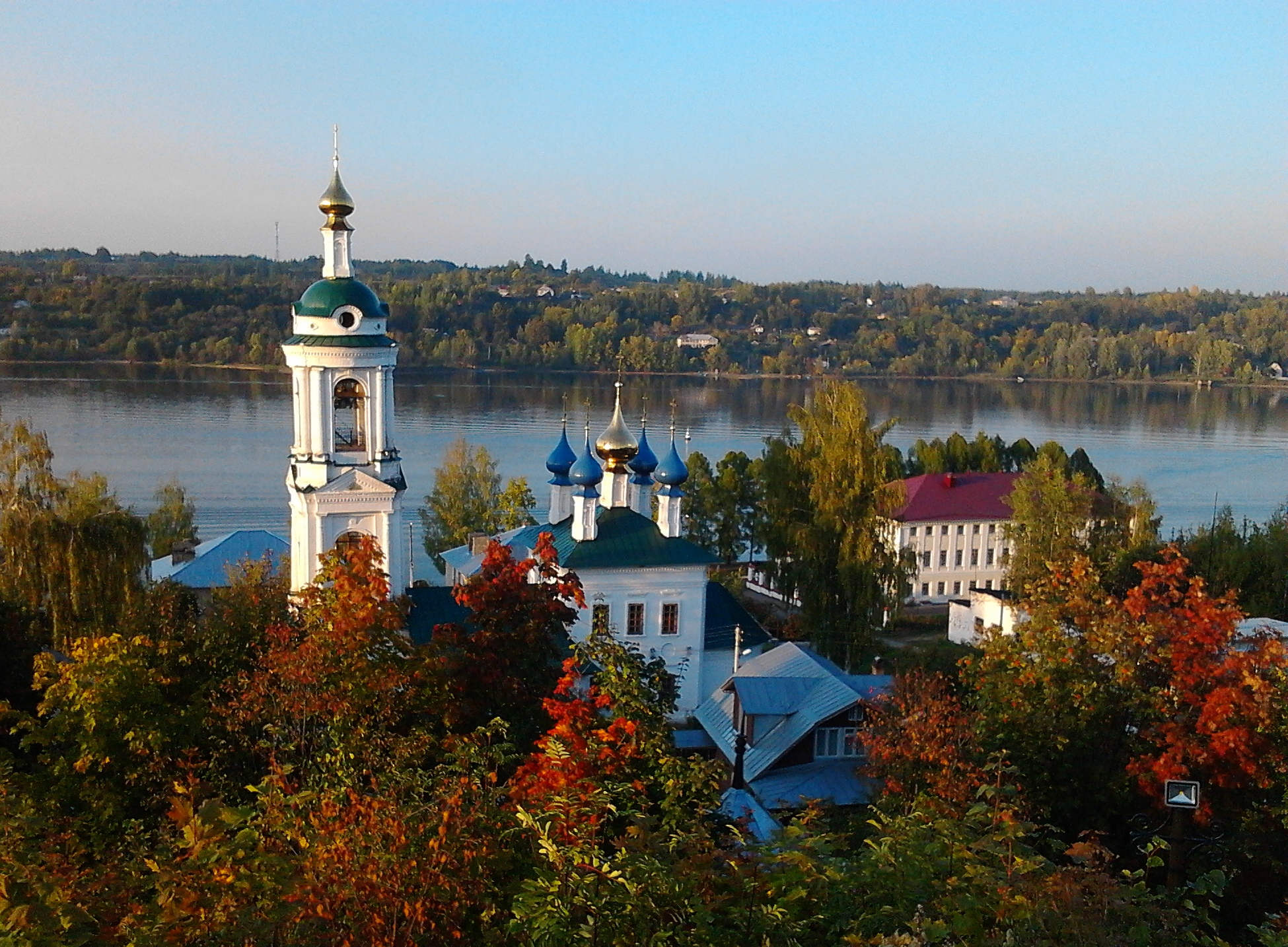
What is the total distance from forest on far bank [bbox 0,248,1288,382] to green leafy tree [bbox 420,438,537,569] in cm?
2541

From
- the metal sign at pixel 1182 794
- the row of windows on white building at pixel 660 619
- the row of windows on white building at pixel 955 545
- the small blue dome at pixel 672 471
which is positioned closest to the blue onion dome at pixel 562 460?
the small blue dome at pixel 672 471

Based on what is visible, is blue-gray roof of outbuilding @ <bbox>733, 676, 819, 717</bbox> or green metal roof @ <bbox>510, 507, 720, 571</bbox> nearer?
blue-gray roof of outbuilding @ <bbox>733, 676, 819, 717</bbox>

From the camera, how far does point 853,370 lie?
8012 cm

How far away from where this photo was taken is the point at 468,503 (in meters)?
22.1

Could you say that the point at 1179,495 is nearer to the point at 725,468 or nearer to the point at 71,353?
the point at 725,468

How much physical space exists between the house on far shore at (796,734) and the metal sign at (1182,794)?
4.12 m

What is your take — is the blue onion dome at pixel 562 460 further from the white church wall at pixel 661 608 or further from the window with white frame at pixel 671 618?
the window with white frame at pixel 671 618

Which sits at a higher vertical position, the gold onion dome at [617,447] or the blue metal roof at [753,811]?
the gold onion dome at [617,447]

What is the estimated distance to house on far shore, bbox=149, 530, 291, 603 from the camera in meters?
18.2

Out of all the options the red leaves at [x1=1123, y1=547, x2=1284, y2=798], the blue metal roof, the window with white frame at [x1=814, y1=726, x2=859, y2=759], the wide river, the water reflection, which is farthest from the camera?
the water reflection

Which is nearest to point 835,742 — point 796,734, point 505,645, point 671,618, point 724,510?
point 796,734

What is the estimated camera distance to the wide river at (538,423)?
1303 inches

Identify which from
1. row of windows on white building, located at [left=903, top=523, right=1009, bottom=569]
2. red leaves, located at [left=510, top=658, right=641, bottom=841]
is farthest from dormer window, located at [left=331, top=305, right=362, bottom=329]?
row of windows on white building, located at [left=903, top=523, right=1009, bottom=569]

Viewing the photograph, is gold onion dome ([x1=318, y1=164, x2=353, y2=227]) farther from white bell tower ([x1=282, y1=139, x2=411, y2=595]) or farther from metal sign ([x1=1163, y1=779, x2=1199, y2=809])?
metal sign ([x1=1163, y1=779, x2=1199, y2=809])
